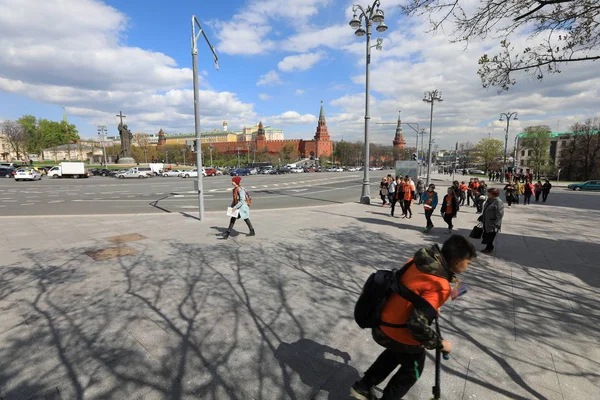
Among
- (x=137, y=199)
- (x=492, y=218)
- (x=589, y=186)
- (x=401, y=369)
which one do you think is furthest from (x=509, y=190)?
(x=589, y=186)

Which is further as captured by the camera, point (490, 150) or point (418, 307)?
point (490, 150)

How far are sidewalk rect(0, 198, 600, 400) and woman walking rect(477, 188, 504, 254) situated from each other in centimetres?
45

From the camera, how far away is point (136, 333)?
3.54 m

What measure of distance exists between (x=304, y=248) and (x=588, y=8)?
702cm

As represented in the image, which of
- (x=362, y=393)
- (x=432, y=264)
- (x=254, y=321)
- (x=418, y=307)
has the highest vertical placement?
(x=432, y=264)

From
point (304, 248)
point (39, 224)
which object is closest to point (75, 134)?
point (39, 224)

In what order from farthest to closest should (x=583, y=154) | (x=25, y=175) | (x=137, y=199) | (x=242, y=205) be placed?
(x=583, y=154)
(x=25, y=175)
(x=137, y=199)
(x=242, y=205)

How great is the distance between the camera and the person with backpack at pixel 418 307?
6.23 ft

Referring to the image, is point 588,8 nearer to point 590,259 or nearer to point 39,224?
point 590,259

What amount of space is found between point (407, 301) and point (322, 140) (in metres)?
137

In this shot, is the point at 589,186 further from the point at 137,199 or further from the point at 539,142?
the point at 137,199

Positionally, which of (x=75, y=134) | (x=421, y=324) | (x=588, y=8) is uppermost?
(x=75, y=134)

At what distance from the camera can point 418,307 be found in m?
1.92

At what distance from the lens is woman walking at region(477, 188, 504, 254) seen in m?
6.79
